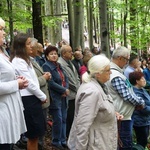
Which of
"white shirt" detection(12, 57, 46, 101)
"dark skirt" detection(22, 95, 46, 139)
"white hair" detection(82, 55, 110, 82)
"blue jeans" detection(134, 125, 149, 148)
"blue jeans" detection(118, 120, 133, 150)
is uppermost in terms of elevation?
"white hair" detection(82, 55, 110, 82)

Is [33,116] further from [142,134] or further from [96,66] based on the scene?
[142,134]

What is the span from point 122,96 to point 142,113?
37.0 inches

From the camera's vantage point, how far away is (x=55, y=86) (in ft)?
18.5

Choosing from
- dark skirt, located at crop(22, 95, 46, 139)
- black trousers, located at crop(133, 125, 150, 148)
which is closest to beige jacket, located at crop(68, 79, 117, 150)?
dark skirt, located at crop(22, 95, 46, 139)

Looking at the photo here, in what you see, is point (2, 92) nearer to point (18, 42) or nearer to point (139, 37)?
point (18, 42)

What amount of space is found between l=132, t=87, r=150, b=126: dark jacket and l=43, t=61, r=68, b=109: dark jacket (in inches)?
50.8

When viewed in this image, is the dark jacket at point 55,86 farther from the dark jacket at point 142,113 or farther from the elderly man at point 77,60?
the elderly man at point 77,60

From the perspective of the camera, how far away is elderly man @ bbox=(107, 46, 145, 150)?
453 cm

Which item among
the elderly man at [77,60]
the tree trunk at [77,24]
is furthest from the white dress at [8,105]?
the tree trunk at [77,24]

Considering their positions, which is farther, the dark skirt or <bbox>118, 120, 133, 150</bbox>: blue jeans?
<bbox>118, 120, 133, 150</bbox>: blue jeans

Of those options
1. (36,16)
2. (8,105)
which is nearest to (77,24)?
(36,16)

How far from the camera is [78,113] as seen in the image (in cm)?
352

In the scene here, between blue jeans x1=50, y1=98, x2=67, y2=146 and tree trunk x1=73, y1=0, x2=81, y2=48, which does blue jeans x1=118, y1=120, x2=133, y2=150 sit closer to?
blue jeans x1=50, y1=98, x2=67, y2=146

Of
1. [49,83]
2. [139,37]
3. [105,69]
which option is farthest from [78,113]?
[139,37]
